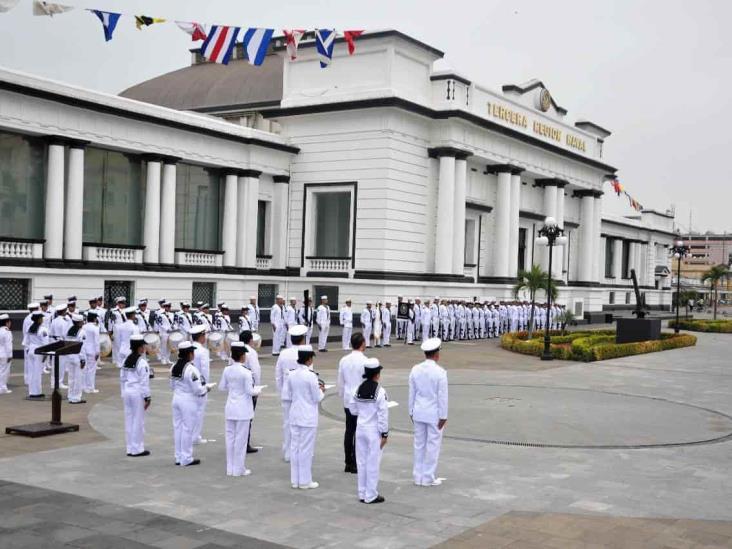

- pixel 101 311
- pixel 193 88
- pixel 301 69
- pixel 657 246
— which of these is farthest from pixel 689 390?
pixel 657 246

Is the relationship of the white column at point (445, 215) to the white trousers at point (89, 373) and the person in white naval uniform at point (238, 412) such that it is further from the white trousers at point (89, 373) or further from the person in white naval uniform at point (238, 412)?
the person in white naval uniform at point (238, 412)

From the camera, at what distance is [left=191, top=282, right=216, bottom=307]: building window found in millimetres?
37281

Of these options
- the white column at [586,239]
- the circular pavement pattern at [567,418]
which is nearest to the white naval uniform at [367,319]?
the circular pavement pattern at [567,418]

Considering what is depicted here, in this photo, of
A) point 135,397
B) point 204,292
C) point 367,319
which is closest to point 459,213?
point 367,319

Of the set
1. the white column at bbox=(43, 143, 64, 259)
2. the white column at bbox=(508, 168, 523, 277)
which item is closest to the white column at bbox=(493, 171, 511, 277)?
the white column at bbox=(508, 168, 523, 277)

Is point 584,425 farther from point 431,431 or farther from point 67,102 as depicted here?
point 67,102

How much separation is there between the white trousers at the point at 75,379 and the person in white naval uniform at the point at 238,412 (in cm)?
675

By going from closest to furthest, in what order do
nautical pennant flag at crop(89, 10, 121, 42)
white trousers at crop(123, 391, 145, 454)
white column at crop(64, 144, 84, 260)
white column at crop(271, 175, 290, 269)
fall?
white trousers at crop(123, 391, 145, 454) → nautical pennant flag at crop(89, 10, 121, 42) → white column at crop(64, 144, 84, 260) → white column at crop(271, 175, 290, 269)

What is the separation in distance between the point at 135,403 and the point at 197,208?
27383 mm

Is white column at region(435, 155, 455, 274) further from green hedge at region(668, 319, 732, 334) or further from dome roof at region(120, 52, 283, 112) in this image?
green hedge at region(668, 319, 732, 334)

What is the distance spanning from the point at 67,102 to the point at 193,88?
2277cm

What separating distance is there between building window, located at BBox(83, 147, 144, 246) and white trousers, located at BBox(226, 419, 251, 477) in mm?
24323

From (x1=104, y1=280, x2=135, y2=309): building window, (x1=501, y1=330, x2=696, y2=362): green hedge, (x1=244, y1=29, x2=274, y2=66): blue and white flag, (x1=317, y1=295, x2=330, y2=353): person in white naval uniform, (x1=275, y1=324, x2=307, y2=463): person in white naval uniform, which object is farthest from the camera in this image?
(x1=104, y1=280, x2=135, y2=309): building window

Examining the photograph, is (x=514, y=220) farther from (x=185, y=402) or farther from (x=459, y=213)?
(x=185, y=402)
